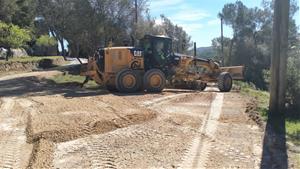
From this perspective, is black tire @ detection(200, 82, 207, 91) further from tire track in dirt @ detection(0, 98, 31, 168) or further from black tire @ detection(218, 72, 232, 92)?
tire track in dirt @ detection(0, 98, 31, 168)

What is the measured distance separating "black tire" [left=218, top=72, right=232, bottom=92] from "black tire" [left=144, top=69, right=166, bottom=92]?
126 inches

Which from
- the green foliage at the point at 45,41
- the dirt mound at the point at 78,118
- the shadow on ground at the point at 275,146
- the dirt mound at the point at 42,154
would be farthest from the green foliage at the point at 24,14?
the dirt mound at the point at 42,154

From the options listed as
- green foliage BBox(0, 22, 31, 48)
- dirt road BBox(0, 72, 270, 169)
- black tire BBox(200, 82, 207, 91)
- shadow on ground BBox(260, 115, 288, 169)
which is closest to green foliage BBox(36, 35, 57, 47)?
green foliage BBox(0, 22, 31, 48)

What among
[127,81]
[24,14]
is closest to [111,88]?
[127,81]

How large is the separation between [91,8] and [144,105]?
48.3ft

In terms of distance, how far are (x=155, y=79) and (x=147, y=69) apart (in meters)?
0.82

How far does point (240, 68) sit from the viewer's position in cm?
2428

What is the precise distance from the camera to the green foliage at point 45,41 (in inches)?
2026

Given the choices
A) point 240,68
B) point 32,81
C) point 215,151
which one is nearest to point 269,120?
point 215,151

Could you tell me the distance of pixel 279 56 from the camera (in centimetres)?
1236

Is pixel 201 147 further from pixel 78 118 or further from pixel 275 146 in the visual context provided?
pixel 78 118

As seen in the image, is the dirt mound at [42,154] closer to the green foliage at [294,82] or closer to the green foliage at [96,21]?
the green foliage at [294,82]

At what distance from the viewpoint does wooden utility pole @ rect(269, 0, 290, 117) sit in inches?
473

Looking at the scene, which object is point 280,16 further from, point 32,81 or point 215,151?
point 32,81
